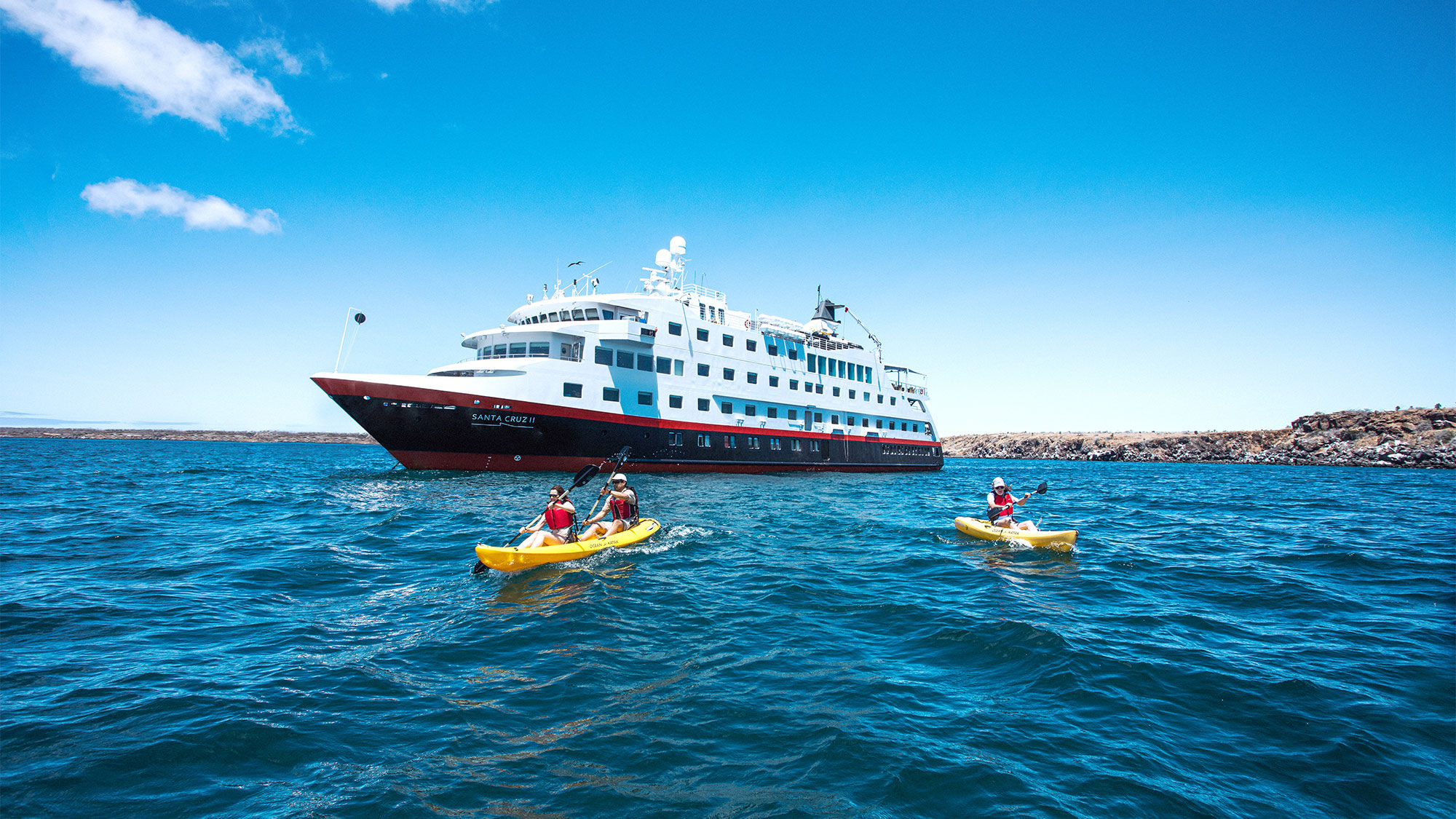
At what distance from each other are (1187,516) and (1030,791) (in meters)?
22.4

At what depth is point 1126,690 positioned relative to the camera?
6.27m

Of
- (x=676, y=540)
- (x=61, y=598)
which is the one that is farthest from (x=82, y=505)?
(x=676, y=540)

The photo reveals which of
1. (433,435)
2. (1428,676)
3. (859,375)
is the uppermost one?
(859,375)

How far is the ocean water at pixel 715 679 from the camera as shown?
439cm

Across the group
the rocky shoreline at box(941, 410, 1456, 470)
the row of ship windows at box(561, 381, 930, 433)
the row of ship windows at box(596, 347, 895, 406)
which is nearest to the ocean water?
the row of ship windows at box(561, 381, 930, 433)

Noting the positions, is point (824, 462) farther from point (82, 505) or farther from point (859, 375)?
point (82, 505)

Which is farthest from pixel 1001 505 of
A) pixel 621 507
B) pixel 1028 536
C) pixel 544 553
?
pixel 544 553

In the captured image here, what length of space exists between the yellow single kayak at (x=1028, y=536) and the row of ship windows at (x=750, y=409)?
57.3ft

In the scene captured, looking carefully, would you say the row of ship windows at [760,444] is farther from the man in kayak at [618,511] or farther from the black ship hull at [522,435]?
the man in kayak at [618,511]

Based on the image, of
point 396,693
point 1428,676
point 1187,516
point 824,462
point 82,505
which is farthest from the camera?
point 824,462

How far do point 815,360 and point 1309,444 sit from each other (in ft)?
210

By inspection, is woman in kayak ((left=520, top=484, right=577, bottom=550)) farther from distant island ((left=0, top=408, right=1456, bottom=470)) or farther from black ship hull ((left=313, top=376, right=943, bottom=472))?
distant island ((left=0, top=408, right=1456, bottom=470))

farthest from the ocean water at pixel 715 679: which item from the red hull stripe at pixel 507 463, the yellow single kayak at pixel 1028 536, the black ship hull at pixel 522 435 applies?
the red hull stripe at pixel 507 463

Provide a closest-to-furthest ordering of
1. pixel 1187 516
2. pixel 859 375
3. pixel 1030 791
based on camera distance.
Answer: pixel 1030 791 < pixel 1187 516 < pixel 859 375
